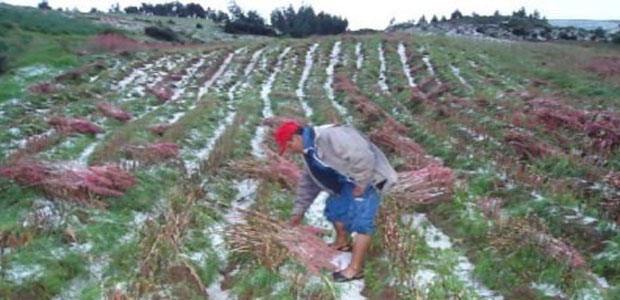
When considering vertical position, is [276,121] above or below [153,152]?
below

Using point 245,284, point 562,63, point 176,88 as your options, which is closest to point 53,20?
point 176,88

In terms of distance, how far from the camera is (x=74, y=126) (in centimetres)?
1194

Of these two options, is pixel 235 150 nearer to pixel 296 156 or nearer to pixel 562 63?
pixel 296 156

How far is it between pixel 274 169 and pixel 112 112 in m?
6.76

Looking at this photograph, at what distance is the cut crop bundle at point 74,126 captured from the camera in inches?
465

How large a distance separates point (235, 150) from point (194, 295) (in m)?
5.27

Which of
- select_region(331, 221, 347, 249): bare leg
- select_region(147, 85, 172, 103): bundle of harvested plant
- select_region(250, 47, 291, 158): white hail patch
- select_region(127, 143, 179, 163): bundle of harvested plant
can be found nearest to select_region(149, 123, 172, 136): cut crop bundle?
select_region(250, 47, 291, 158): white hail patch

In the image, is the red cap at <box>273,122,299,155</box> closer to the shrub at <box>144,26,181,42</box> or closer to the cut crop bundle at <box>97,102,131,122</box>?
the cut crop bundle at <box>97,102,131,122</box>

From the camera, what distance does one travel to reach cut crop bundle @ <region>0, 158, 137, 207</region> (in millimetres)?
7117

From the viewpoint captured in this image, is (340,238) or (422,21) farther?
(422,21)

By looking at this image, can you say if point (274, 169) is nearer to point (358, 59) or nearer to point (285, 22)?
point (358, 59)

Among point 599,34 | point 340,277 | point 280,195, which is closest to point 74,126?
point 280,195

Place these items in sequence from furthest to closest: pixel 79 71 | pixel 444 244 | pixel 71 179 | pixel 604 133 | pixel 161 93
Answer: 1. pixel 79 71
2. pixel 161 93
3. pixel 604 133
4. pixel 71 179
5. pixel 444 244

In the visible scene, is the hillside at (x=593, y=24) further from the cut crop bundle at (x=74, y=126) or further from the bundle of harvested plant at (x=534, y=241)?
the bundle of harvested plant at (x=534, y=241)
